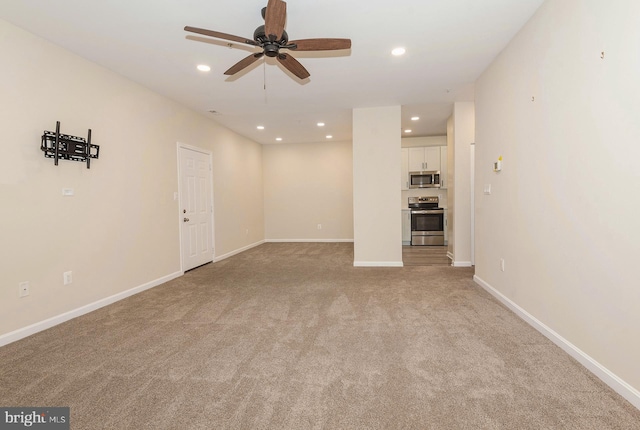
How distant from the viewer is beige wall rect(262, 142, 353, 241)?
8.37 meters

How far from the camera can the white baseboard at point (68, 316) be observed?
104 inches

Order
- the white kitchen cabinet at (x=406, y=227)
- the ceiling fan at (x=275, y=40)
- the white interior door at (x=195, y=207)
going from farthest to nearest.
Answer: the white kitchen cabinet at (x=406, y=227)
the white interior door at (x=195, y=207)
the ceiling fan at (x=275, y=40)

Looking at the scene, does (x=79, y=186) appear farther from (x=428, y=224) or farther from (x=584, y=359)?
(x=428, y=224)

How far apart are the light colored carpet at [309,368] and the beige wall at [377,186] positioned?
172cm

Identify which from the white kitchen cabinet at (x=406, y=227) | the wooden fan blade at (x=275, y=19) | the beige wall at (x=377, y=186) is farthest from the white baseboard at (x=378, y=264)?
the wooden fan blade at (x=275, y=19)

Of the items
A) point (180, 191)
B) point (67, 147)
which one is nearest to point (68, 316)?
point (67, 147)

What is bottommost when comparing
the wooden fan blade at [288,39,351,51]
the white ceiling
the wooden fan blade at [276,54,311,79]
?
the wooden fan blade at [276,54,311,79]

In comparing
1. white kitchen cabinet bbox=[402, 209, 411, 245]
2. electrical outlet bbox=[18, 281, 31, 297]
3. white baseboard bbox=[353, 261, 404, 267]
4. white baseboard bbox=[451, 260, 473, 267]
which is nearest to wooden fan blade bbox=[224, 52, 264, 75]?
electrical outlet bbox=[18, 281, 31, 297]

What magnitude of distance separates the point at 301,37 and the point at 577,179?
2584 millimetres

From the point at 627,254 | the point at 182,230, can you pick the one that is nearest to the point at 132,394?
the point at 627,254

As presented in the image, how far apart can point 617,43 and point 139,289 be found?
5038 millimetres

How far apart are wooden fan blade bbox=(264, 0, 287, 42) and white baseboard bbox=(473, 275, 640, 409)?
3.05 metres

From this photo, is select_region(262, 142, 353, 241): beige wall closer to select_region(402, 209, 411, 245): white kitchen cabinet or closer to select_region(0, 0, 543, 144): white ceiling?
select_region(402, 209, 411, 245): white kitchen cabinet

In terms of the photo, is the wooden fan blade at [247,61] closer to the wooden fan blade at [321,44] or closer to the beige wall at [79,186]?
the wooden fan blade at [321,44]
